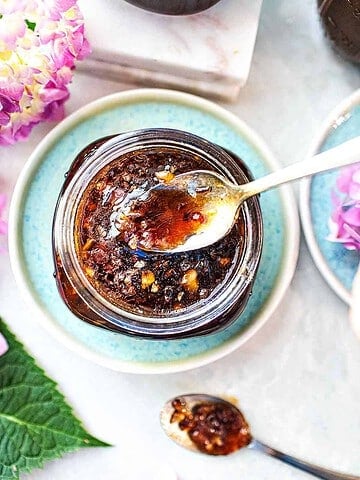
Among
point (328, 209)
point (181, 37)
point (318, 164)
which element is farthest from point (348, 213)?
point (181, 37)

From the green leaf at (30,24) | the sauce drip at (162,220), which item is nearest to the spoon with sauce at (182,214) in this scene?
the sauce drip at (162,220)

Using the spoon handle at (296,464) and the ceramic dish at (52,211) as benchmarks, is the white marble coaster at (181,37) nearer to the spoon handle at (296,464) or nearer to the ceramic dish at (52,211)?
the ceramic dish at (52,211)

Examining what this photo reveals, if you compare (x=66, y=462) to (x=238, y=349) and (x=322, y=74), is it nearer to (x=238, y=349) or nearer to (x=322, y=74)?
(x=238, y=349)

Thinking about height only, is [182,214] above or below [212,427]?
above

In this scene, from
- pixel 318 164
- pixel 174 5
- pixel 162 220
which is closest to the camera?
pixel 318 164

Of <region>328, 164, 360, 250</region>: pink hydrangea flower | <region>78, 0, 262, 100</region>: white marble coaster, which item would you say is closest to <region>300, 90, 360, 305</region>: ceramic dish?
<region>328, 164, 360, 250</region>: pink hydrangea flower

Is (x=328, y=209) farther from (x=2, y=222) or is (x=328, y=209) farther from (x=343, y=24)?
(x=2, y=222)
